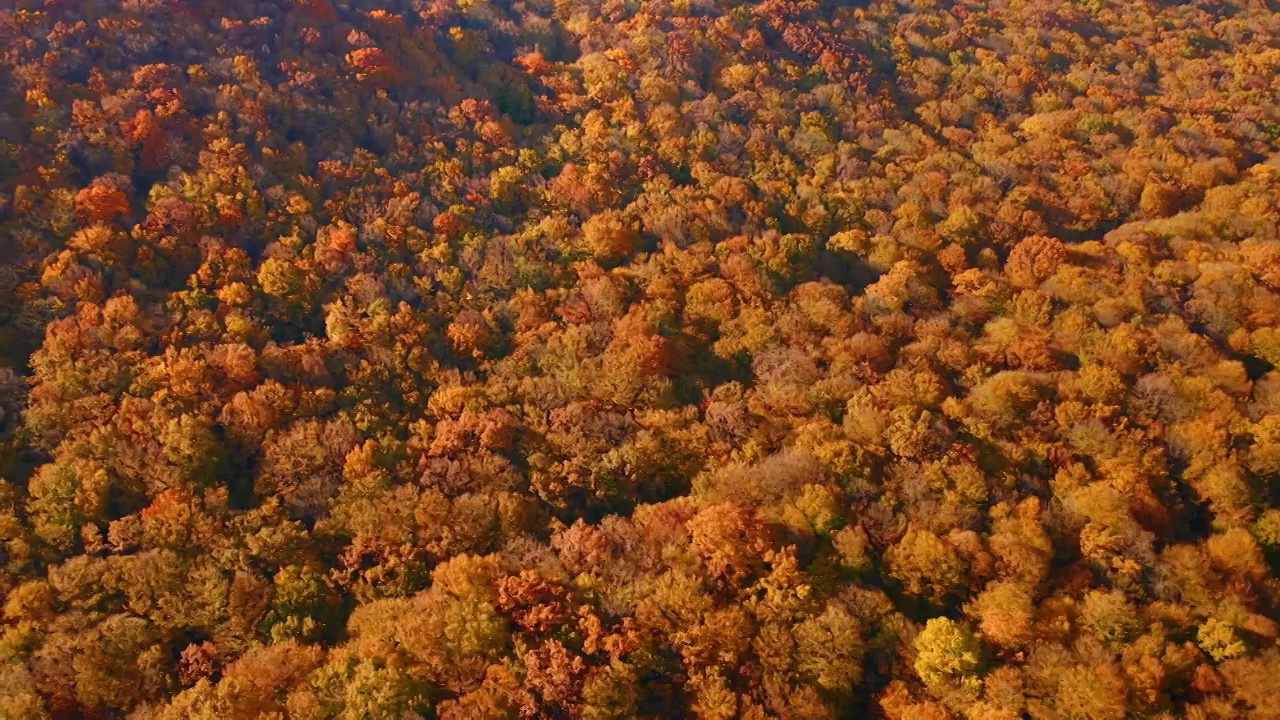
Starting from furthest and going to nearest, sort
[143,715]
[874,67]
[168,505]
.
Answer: [874,67] < [168,505] < [143,715]

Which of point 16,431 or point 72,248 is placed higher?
point 72,248

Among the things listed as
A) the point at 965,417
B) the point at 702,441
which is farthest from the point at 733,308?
the point at 965,417

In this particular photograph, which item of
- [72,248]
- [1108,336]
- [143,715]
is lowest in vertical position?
[143,715]

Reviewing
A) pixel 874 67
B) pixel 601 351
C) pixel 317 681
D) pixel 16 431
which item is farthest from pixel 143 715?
pixel 874 67

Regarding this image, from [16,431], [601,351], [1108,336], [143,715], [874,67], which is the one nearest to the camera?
[143,715]

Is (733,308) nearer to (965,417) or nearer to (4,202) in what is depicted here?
(965,417)

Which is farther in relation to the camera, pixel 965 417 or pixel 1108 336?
pixel 1108 336
